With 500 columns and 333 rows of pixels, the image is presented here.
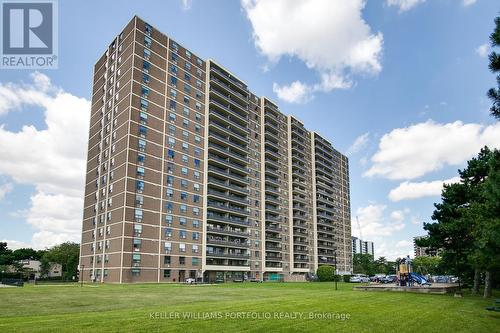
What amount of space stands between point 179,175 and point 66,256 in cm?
4595

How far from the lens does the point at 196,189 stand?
82812mm

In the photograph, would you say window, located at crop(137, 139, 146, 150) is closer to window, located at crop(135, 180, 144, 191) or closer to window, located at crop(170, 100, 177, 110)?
window, located at crop(135, 180, 144, 191)

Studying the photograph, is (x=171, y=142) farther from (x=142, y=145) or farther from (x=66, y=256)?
(x=66, y=256)

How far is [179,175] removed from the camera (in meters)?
79.4

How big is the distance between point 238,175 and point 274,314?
81.4 metres

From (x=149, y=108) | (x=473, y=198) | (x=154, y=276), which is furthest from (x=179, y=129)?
(x=473, y=198)

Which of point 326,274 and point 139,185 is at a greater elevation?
point 139,185

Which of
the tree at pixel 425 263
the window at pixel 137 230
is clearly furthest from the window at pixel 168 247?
the tree at pixel 425 263

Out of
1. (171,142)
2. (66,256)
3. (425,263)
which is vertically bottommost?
(425,263)

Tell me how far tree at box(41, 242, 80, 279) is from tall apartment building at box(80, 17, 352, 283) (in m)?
22.2

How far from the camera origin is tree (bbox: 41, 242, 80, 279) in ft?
322

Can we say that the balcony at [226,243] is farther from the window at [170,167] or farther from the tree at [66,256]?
the tree at [66,256]

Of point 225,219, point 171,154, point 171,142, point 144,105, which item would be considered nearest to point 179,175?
point 171,154

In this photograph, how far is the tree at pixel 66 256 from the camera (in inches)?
3866
